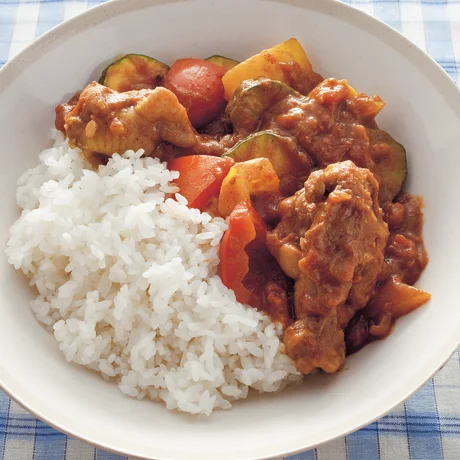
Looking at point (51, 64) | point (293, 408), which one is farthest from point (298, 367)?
point (51, 64)

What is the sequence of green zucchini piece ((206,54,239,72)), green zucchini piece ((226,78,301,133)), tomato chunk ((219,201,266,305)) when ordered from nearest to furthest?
tomato chunk ((219,201,266,305)) < green zucchini piece ((226,78,301,133)) < green zucchini piece ((206,54,239,72))

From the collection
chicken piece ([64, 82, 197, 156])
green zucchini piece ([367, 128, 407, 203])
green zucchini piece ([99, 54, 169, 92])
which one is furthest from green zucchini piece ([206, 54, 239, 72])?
green zucchini piece ([367, 128, 407, 203])

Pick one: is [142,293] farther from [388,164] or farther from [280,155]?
[388,164]

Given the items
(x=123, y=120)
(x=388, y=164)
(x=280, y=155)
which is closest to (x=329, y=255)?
(x=280, y=155)

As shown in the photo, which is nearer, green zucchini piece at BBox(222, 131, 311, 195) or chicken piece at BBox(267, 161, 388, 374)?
chicken piece at BBox(267, 161, 388, 374)

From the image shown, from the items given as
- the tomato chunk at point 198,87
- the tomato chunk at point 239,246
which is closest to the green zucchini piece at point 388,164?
the tomato chunk at point 239,246

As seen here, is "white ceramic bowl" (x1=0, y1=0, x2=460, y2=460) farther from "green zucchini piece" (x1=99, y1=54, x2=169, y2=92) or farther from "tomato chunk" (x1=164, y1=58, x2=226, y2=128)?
"tomato chunk" (x1=164, y1=58, x2=226, y2=128)

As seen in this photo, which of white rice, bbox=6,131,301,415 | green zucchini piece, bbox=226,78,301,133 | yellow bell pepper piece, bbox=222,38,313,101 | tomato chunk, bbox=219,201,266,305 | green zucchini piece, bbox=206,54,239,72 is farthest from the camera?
green zucchini piece, bbox=206,54,239,72
